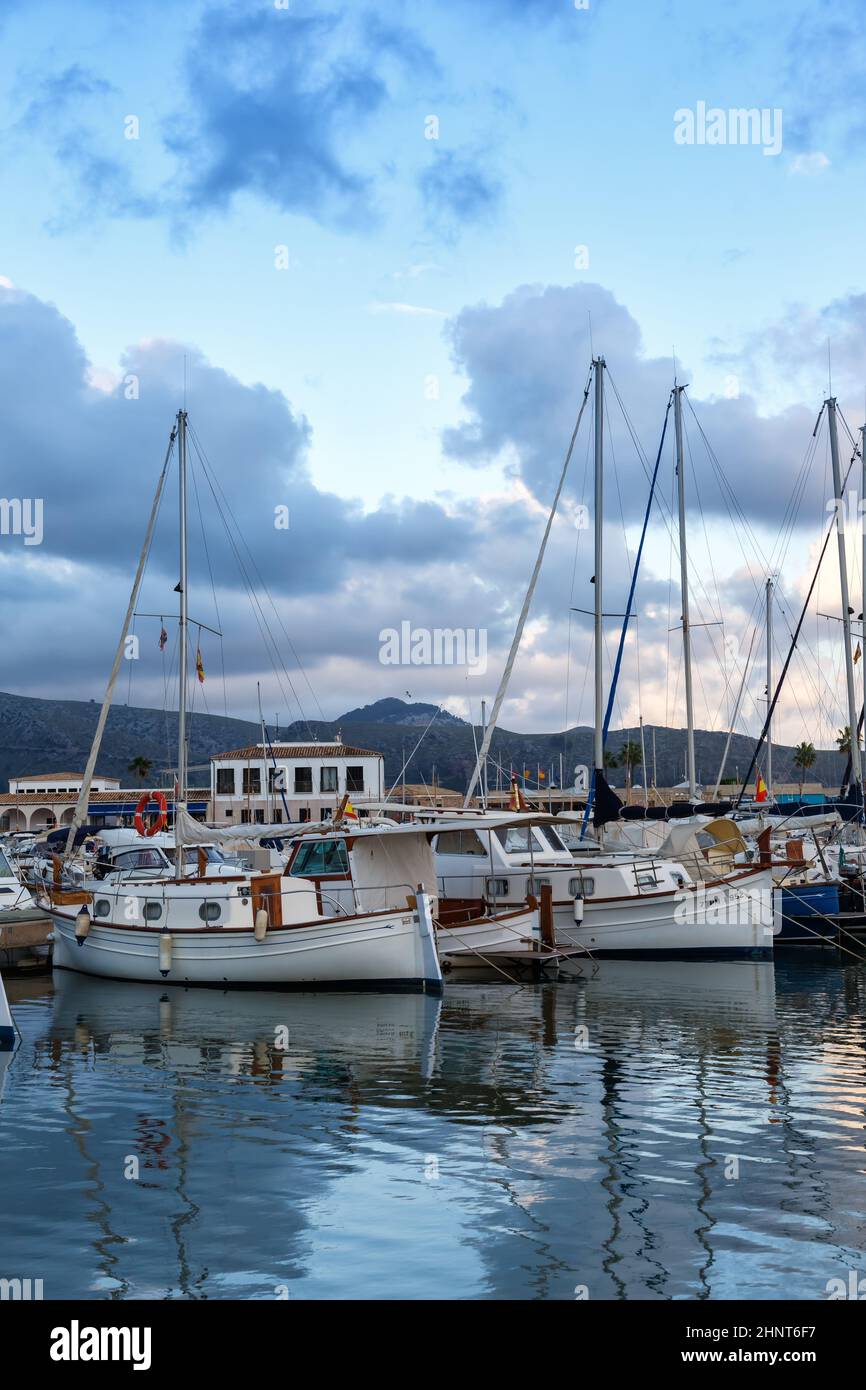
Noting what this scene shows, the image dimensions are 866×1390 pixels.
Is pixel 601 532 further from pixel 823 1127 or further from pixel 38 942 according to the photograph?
pixel 823 1127

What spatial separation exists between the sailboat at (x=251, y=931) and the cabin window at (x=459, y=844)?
4758 mm

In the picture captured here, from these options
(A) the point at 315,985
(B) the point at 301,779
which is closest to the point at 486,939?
(A) the point at 315,985

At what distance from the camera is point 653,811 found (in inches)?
1479

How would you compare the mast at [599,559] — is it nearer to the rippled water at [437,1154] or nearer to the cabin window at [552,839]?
the cabin window at [552,839]

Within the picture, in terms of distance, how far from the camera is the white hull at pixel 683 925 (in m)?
30.9

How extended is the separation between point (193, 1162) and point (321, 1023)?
948cm

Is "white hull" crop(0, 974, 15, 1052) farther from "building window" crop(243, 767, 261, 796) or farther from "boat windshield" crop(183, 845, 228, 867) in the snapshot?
"building window" crop(243, 767, 261, 796)

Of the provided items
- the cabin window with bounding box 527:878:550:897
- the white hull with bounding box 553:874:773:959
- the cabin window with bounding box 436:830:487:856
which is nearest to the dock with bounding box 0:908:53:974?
the cabin window with bounding box 436:830:487:856

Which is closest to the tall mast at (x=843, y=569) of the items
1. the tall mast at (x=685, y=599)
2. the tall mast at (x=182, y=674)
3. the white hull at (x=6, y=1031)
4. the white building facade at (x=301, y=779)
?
the tall mast at (x=685, y=599)

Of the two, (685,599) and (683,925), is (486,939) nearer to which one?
(683,925)

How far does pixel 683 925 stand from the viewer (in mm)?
31031

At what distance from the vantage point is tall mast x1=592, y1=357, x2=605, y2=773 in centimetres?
3675

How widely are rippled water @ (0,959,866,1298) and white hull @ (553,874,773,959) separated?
7726 mm
